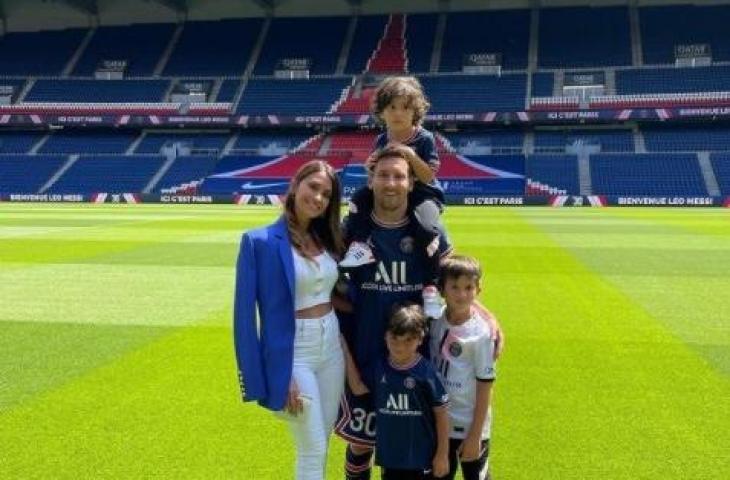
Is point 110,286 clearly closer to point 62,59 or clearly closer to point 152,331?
point 152,331

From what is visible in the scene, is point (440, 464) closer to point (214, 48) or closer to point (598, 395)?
point (598, 395)

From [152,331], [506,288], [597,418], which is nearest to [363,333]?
[597,418]

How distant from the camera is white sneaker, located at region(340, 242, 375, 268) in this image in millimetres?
3543

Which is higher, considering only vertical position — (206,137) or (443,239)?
(206,137)

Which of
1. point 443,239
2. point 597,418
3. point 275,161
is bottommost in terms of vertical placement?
point 597,418

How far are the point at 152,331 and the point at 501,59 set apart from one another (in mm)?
45992

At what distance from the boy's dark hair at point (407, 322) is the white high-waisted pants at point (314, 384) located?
1.08 ft

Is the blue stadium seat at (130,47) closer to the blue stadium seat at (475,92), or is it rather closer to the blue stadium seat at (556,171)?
the blue stadium seat at (475,92)

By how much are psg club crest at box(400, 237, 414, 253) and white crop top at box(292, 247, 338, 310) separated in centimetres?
38

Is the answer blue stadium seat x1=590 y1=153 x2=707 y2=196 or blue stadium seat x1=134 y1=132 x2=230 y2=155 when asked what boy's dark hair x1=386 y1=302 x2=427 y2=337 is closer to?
blue stadium seat x1=590 y1=153 x2=707 y2=196

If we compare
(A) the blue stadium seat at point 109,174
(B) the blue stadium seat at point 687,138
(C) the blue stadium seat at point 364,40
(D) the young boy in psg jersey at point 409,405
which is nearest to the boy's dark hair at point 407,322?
(D) the young boy in psg jersey at point 409,405

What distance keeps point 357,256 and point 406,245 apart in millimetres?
283

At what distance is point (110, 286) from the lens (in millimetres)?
11469

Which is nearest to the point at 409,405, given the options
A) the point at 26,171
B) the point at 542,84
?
the point at 542,84
